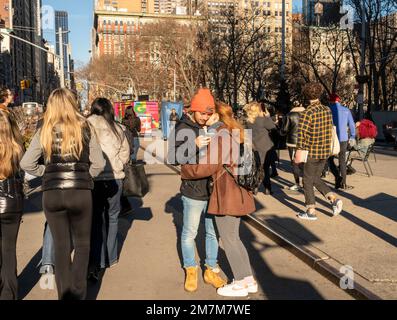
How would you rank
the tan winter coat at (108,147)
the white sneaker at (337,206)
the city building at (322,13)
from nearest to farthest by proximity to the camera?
the tan winter coat at (108,147)
the white sneaker at (337,206)
the city building at (322,13)

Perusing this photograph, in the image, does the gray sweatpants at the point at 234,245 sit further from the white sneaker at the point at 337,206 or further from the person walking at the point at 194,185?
the white sneaker at the point at 337,206

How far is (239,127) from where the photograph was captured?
416cm

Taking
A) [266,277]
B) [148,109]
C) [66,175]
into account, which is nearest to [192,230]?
[266,277]

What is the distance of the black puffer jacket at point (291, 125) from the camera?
8.94 meters

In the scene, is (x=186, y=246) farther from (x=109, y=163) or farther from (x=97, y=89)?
(x=97, y=89)

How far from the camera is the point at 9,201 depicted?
3877mm

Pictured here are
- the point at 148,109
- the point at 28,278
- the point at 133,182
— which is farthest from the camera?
the point at 148,109

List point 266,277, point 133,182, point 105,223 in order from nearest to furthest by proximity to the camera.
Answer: point 266,277, point 105,223, point 133,182

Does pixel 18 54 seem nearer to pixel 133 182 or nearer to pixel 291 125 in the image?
pixel 291 125

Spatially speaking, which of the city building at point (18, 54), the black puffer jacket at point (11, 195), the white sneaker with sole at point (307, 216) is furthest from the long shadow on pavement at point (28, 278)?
the city building at point (18, 54)

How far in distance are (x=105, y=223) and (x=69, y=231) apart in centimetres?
145

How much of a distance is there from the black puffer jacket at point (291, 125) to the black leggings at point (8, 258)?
19.9 ft

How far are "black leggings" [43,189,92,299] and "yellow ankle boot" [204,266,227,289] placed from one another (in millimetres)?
1268

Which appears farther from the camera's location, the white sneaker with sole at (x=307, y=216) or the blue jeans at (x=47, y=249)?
the white sneaker with sole at (x=307, y=216)
